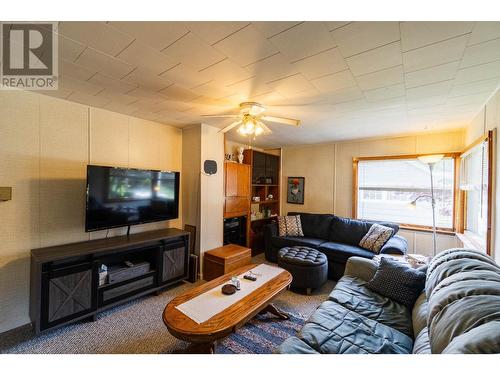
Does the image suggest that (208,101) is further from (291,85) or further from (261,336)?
(261,336)

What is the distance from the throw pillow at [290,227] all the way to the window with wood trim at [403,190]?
1178 millimetres

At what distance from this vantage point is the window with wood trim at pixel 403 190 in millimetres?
3441

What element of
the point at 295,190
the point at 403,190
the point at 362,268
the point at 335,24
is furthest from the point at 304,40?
the point at 295,190

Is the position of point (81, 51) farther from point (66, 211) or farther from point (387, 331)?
point (387, 331)

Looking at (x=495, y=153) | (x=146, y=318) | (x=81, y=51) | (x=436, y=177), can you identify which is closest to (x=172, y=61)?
(x=81, y=51)

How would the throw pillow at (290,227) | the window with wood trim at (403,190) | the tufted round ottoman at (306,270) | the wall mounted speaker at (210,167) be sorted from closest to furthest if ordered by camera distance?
1. the tufted round ottoman at (306,270)
2. the wall mounted speaker at (210,167)
3. the window with wood trim at (403,190)
4. the throw pillow at (290,227)

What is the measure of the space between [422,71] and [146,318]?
135 inches

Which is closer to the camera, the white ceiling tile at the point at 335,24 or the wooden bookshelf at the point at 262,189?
the white ceiling tile at the point at 335,24

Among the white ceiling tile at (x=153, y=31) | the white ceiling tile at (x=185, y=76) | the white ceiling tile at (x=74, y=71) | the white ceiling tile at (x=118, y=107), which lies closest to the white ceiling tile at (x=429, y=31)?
the white ceiling tile at (x=153, y=31)

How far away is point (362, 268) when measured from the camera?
2.26 m

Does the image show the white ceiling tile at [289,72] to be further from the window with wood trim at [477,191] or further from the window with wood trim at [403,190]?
the window with wood trim at [403,190]

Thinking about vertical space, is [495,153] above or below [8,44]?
below
